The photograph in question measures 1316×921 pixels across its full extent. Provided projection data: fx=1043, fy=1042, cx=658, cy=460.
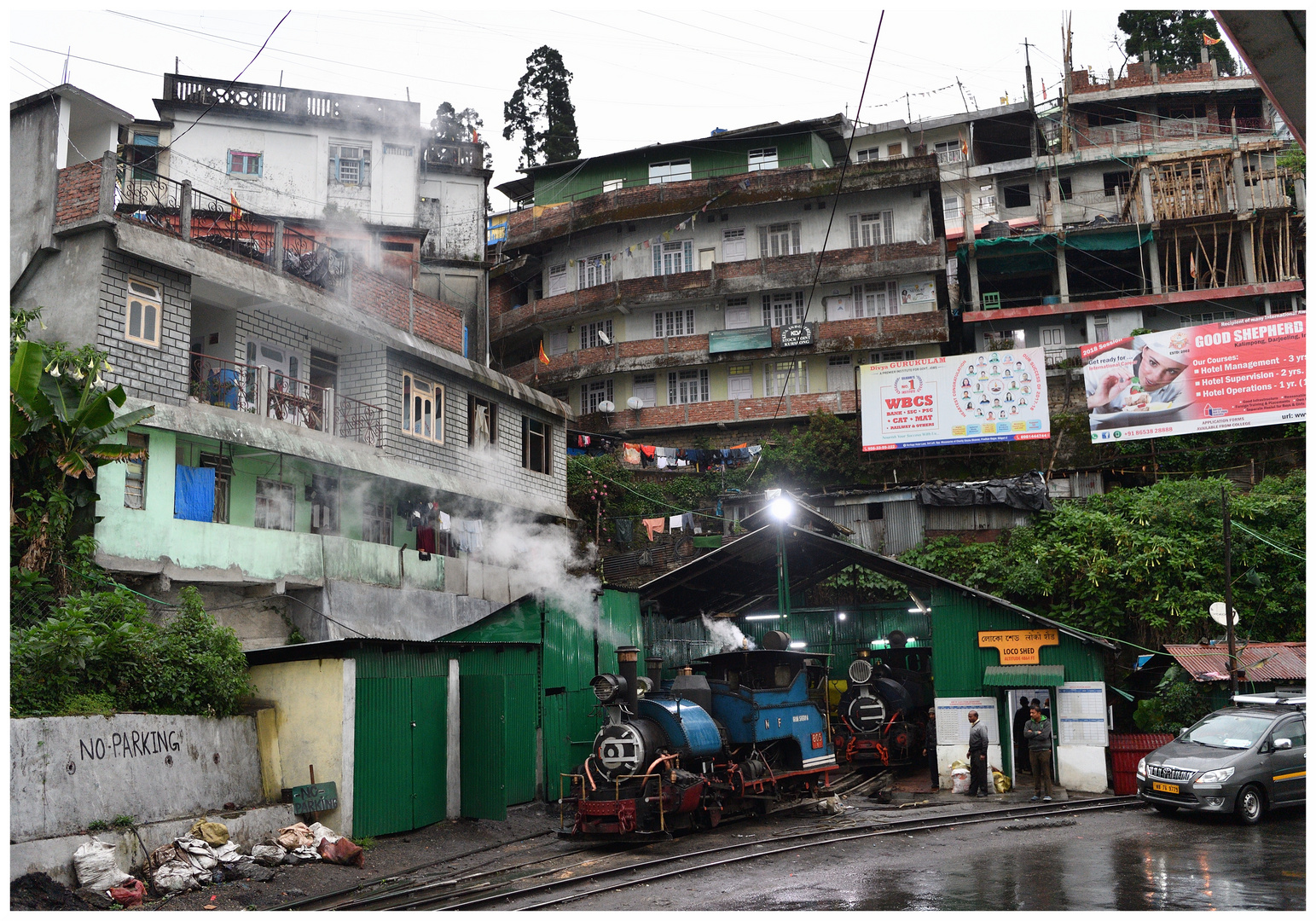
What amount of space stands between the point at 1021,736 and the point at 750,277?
2087cm

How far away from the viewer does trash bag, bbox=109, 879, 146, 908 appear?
394 inches

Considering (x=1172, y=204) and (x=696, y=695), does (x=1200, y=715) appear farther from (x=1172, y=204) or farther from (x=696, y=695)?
(x=1172, y=204)

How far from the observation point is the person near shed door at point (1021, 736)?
20203 millimetres

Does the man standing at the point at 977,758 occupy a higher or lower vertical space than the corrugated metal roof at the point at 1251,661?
lower

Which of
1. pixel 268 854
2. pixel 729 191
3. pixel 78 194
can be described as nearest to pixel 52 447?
pixel 78 194

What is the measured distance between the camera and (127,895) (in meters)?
10.0

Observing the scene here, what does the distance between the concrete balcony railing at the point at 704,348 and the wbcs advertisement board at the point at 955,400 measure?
503cm

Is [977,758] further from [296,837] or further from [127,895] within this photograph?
[127,895]

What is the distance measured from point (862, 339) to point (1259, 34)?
30203 mm

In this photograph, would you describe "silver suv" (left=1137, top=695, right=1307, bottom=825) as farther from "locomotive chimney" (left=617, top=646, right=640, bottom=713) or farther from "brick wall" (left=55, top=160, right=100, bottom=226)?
"brick wall" (left=55, top=160, right=100, bottom=226)

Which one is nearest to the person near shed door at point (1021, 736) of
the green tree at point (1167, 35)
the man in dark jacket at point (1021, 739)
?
the man in dark jacket at point (1021, 739)

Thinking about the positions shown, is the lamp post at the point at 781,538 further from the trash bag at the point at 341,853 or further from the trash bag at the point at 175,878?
the trash bag at the point at 175,878

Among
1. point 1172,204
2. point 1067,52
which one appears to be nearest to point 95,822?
point 1172,204

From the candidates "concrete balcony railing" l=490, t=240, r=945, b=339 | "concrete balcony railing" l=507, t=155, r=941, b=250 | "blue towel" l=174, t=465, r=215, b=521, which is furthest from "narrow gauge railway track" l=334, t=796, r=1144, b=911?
"concrete balcony railing" l=507, t=155, r=941, b=250
